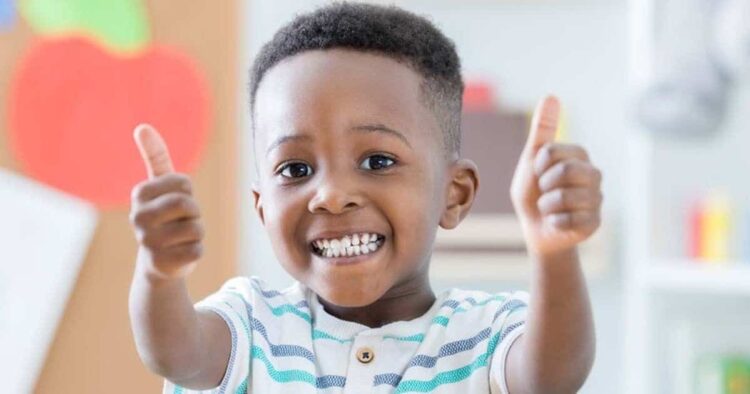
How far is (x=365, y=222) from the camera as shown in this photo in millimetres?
680

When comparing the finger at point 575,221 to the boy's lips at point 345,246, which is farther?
the boy's lips at point 345,246

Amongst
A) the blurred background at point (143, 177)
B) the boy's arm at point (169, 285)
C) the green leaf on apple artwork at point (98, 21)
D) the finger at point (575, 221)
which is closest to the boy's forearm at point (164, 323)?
the boy's arm at point (169, 285)

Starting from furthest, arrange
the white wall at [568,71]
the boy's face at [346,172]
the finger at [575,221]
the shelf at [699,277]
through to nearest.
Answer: the white wall at [568,71]
the shelf at [699,277]
the boy's face at [346,172]
the finger at [575,221]

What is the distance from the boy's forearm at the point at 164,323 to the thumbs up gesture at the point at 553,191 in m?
0.19

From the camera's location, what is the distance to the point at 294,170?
2.30 ft

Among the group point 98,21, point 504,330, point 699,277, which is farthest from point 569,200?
point 98,21

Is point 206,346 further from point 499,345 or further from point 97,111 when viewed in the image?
point 97,111

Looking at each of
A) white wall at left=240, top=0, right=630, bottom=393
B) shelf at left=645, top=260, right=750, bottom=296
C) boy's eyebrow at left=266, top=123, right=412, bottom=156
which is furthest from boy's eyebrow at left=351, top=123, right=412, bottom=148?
white wall at left=240, top=0, right=630, bottom=393

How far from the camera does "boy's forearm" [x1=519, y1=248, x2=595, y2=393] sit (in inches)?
23.9

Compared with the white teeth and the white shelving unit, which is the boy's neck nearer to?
the white teeth

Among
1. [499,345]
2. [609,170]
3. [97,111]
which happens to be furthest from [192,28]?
[499,345]

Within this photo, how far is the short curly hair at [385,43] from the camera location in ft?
2.36

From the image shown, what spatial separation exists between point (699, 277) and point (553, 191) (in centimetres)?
108

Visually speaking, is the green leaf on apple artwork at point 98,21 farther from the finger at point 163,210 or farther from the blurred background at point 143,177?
the finger at point 163,210
